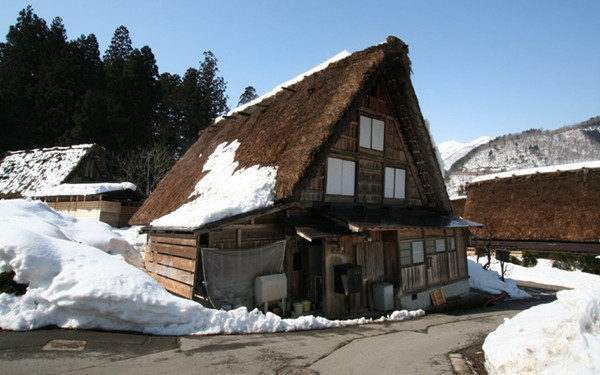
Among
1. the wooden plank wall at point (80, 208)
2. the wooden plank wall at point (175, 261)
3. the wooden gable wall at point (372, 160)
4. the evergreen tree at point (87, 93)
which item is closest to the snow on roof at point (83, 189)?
the wooden plank wall at point (80, 208)

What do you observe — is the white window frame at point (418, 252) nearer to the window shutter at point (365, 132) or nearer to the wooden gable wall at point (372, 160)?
the wooden gable wall at point (372, 160)

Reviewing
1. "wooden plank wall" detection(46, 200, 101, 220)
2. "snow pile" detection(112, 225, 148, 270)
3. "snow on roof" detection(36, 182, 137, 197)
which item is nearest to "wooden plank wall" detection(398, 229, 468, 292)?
"snow pile" detection(112, 225, 148, 270)

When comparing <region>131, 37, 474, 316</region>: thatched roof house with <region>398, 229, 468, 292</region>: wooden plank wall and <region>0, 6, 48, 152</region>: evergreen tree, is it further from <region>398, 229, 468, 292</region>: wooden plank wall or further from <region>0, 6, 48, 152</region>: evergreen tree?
<region>0, 6, 48, 152</region>: evergreen tree

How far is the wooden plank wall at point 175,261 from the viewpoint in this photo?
8.71 m

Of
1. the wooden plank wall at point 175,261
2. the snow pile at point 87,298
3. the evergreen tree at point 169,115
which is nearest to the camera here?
the snow pile at point 87,298

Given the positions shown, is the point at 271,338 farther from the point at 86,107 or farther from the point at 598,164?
the point at 86,107

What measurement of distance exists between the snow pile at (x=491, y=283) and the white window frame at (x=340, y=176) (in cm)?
907

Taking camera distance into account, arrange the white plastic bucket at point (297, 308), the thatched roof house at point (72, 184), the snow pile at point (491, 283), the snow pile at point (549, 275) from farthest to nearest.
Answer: the thatched roof house at point (72, 184) → the snow pile at point (549, 275) → the snow pile at point (491, 283) → the white plastic bucket at point (297, 308)

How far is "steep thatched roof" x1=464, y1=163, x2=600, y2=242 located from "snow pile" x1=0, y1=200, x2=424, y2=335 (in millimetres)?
24405

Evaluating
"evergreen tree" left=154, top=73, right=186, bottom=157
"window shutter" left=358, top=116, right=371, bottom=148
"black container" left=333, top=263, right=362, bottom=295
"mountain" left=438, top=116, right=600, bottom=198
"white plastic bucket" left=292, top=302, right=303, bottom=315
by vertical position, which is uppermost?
"mountain" left=438, top=116, right=600, bottom=198

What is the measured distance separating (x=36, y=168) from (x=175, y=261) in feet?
84.6

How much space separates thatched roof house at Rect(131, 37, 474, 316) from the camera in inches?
344

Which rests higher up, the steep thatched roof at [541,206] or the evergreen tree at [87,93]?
the evergreen tree at [87,93]

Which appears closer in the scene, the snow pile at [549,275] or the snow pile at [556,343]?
the snow pile at [556,343]
